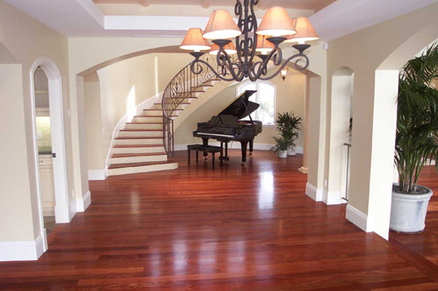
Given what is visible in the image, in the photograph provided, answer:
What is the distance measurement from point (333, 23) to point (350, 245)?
2591mm

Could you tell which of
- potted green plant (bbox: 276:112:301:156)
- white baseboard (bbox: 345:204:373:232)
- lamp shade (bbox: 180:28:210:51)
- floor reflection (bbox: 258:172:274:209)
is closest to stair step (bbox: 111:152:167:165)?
floor reflection (bbox: 258:172:274:209)

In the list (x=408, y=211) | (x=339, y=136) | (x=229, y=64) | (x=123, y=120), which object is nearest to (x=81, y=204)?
(x=229, y=64)

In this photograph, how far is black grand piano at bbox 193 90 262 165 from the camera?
28.1 ft

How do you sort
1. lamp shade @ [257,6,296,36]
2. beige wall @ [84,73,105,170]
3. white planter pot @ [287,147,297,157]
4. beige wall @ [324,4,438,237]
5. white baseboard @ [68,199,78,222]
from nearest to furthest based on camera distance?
lamp shade @ [257,6,296,36], beige wall @ [324,4,438,237], white baseboard @ [68,199,78,222], beige wall @ [84,73,105,170], white planter pot @ [287,147,297,157]

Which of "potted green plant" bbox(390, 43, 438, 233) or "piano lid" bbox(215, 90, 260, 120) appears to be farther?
"piano lid" bbox(215, 90, 260, 120)

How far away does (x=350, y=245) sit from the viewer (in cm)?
396

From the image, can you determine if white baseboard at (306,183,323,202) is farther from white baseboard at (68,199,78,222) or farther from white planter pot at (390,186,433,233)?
white baseboard at (68,199,78,222)

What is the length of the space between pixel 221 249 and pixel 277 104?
827cm

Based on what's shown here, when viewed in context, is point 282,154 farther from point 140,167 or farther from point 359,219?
point 359,219

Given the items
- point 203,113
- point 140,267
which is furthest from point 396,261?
point 203,113

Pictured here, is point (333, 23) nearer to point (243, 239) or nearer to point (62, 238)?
point (243, 239)

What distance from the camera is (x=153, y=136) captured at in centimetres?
917

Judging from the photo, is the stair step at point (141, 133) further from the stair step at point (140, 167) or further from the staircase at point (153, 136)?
the stair step at point (140, 167)

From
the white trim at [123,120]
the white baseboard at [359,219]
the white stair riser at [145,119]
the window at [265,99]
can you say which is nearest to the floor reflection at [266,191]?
the white baseboard at [359,219]
